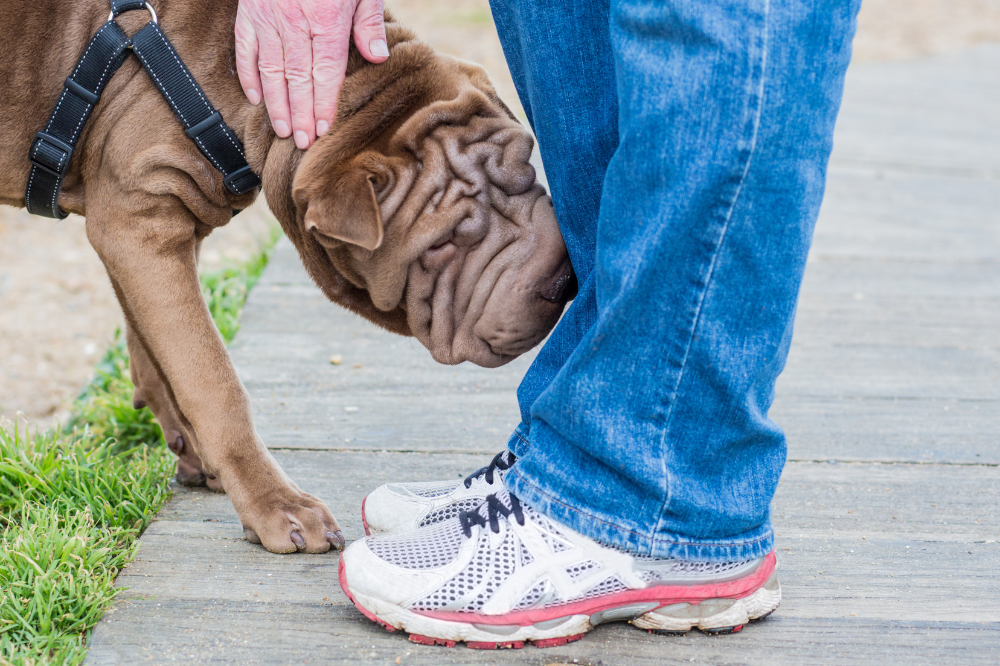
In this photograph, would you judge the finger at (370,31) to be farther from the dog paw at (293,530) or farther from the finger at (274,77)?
the dog paw at (293,530)

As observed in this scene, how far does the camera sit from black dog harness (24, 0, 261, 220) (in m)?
2.17

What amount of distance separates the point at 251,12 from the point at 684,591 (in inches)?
62.5

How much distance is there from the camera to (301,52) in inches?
83.0

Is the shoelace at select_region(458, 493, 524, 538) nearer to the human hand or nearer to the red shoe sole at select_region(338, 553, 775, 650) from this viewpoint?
the red shoe sole at select_region(338, 553, 775, 650)

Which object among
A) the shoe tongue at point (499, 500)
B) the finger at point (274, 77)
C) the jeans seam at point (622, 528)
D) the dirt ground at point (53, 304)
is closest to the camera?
the jeans seam at point (622, 528)

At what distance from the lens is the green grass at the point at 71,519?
69.6 inches

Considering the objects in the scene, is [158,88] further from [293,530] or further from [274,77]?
[293,530]

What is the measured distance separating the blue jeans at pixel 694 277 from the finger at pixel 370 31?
1.56 ft

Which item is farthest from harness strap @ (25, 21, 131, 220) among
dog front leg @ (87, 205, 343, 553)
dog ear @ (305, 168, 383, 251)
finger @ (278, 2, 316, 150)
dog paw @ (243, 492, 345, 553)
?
dog paw @ (243, 492, 345, 553)

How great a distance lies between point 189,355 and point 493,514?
0.86 m

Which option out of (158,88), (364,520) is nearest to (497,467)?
(364,520)

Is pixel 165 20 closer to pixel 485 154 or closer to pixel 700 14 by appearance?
pixel 485 154

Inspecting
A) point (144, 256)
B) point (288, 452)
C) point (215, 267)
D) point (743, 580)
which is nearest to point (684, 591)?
point (743, 580)

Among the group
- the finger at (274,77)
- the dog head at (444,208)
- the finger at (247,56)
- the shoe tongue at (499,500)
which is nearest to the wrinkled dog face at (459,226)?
the dog head at (444,208)
